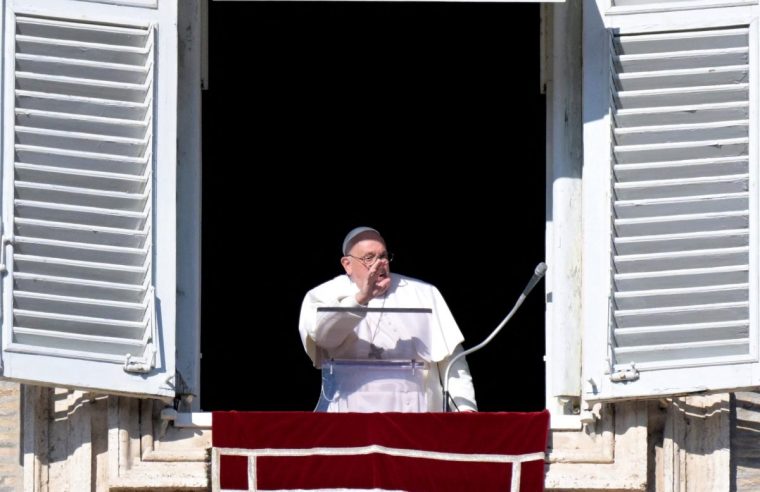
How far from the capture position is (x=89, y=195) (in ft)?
27.6

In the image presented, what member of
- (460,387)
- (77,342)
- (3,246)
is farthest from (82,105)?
(460,387)

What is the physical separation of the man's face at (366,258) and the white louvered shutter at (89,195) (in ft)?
3.48

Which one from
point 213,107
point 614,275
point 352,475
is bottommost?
point 352,475

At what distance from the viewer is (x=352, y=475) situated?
323 inches

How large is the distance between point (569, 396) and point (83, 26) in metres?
1.97

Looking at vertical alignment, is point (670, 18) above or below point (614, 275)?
above

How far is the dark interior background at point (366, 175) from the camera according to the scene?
11359mm

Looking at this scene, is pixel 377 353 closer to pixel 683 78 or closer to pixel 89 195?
pixel 89 195

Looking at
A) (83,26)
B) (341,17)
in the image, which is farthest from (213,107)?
(83,26)

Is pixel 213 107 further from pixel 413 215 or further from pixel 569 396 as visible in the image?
pixel 569 396

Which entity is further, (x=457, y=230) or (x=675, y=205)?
(x=457, y=230)

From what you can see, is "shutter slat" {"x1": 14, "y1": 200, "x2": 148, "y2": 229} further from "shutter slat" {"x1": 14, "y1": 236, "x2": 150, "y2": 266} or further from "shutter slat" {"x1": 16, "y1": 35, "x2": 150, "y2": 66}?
"shutter slat" {"x1": 16, "y1": 35, "x2": 150, "y2": 66}

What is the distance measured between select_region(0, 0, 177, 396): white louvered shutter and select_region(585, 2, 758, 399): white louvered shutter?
4.58 feet

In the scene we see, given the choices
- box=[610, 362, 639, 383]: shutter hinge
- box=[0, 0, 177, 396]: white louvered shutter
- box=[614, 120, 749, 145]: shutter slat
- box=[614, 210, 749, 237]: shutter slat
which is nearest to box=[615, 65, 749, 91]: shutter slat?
box=[614, 120, 749, 145]: shutter slat
